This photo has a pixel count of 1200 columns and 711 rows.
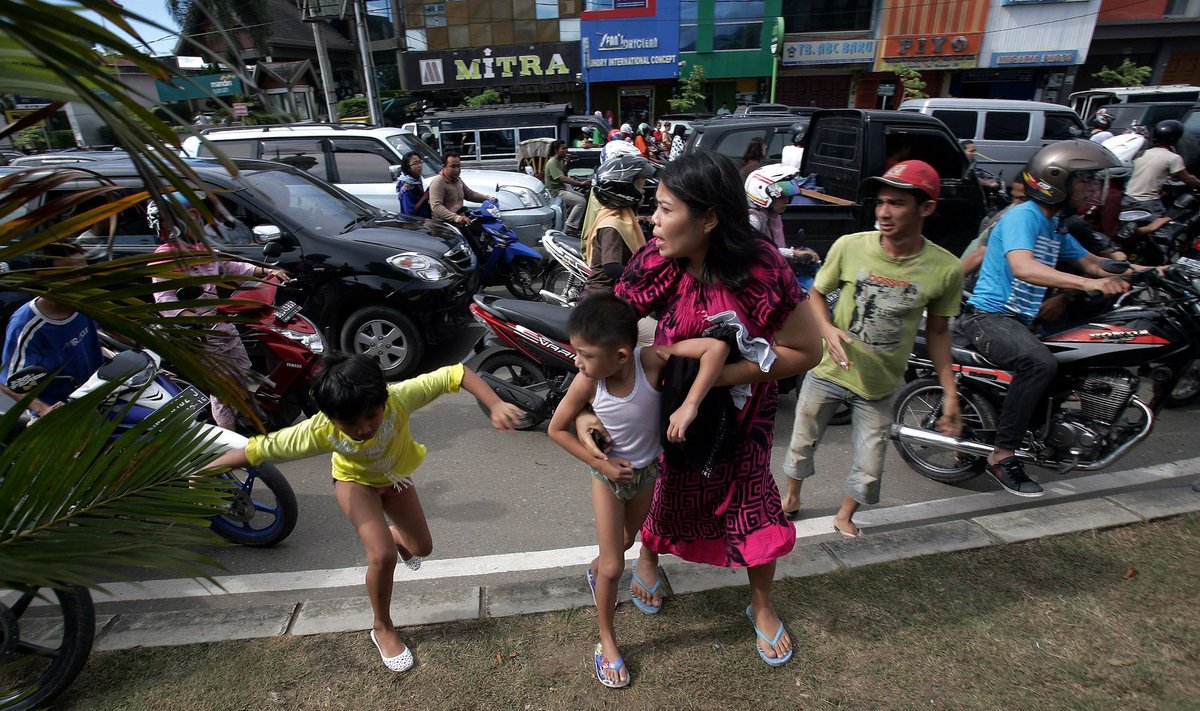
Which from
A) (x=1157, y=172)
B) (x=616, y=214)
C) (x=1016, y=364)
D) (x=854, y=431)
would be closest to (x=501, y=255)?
(x=616, y=214)

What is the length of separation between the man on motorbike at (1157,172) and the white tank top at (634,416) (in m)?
7.37

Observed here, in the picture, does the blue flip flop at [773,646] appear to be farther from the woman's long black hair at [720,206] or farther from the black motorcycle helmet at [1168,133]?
the black motorcycle helmet at [1168,133]

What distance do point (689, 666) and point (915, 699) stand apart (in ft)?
2.49

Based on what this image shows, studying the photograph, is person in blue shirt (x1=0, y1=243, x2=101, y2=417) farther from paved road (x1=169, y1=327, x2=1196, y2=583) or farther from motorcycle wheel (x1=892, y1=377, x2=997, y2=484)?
motorcycle wheel (x1=892, y1=377, x2=997, y2=484)

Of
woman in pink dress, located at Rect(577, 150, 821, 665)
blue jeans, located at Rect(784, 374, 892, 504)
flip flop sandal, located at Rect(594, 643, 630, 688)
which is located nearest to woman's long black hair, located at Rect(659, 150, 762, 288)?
woman in pink dress, located at Rect(577, 150, 821, 665)

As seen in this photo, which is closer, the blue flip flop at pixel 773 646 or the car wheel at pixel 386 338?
the blue flip flop at pixel 773 646

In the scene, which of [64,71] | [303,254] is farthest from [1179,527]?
[303,254]

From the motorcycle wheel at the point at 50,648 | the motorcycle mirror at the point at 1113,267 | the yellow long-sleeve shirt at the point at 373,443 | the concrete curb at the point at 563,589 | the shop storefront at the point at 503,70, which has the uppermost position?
the shop storefront at the point at 503,70

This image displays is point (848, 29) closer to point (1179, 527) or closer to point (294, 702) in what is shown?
point (1179, 527)

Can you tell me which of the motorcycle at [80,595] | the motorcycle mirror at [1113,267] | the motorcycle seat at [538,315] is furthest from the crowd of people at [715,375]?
the motorcycle seat at [538,315]

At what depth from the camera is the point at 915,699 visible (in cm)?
222

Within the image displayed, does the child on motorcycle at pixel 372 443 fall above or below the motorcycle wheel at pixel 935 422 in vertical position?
above

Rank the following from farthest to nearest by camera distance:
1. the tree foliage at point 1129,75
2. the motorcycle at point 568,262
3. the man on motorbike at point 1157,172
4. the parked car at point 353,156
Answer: the tree foliage at point 1129,75 < the parked car at point 353,156 < the man on motorbike at point 1157,172 < the motorcycle at point 568,262

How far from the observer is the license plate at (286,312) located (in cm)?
435
